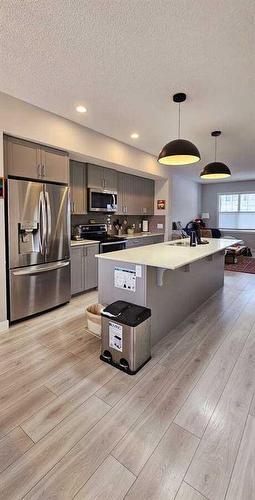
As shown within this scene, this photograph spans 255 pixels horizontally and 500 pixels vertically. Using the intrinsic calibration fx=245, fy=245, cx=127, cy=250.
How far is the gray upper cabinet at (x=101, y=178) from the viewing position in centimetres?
444

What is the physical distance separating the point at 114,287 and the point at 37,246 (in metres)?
1.23

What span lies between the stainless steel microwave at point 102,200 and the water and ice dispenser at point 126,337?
267 centimetres

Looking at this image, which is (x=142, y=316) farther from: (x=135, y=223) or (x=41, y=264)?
(x=135, y=223)

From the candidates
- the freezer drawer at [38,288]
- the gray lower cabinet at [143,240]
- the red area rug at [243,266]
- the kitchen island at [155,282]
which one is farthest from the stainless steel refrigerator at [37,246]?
the red area rug at [243,266]

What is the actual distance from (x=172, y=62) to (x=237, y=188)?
7.80m

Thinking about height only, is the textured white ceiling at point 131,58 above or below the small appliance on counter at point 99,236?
above

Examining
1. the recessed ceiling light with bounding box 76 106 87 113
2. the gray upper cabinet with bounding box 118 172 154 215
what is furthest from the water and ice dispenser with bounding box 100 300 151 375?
the gray upper cabinet with bounding box 118 172 154 215

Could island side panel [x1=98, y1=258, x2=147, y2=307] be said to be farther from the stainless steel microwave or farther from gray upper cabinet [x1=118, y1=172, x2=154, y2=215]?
gray upper cabinet [x1=118, y1=172, x2=154, y2=215]

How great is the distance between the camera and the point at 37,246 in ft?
10.3

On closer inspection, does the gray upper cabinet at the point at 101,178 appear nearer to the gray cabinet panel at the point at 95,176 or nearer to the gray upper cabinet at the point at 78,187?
the gray cabinet panel at the point at 95,176

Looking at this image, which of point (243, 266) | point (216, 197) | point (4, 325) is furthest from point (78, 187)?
point (216, 197)

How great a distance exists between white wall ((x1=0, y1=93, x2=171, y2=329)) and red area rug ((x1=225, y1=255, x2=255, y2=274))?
3126mm

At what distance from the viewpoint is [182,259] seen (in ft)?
7.73

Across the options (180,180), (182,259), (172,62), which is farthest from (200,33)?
(180,180)
